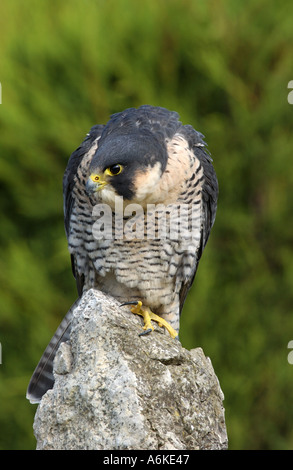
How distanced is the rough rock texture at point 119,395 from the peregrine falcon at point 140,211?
1.06 feet

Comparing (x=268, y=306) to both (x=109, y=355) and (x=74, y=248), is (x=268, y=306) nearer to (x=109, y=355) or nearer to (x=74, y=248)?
(x=74, y=248)

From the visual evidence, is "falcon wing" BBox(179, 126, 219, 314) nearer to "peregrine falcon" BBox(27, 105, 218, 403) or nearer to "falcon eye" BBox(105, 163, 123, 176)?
"peregrine falcon" BBox(27, 105, 218, 403)

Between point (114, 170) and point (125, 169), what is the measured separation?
5cm

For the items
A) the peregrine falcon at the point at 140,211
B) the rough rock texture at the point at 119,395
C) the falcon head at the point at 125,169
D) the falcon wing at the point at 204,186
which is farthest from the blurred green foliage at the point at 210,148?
the rough rock texture at the point at 119,395

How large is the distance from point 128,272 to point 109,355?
895 mm

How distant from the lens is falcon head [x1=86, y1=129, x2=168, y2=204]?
8.54 feet

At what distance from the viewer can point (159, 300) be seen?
312cm

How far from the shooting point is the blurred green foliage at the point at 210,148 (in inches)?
185

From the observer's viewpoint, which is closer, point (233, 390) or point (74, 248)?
point (74, 248)

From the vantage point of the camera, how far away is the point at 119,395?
2043mm
